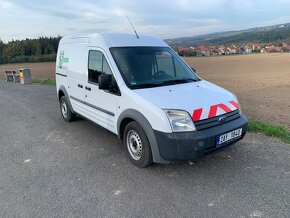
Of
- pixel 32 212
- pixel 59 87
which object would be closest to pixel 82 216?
pixel 32 212

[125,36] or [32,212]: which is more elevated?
[125,36]

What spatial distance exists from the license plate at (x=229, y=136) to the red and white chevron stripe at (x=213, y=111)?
1.03ft

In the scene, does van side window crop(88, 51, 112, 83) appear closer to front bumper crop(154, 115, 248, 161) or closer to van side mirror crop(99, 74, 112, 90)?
van side mirror crop(99, 74, 112, 90)

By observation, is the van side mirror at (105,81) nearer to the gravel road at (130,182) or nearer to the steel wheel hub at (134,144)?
the steel wheel hub at (134,144)

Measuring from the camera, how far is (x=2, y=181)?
3.99 meters

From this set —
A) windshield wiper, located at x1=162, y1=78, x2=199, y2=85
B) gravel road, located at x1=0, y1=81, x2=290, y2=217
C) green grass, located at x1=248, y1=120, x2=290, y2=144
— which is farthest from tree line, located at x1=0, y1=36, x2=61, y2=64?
windshield wiper, located at x1=162, y1=78, x2=199, y2=85

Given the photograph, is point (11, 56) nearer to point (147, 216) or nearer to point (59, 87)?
point (59, 87)

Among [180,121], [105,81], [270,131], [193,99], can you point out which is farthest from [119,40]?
[270,131]

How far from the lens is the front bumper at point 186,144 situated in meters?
3.57

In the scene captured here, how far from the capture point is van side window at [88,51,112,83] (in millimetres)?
4719

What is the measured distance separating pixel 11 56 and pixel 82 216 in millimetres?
87632

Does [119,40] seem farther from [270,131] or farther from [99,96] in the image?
[270,131]

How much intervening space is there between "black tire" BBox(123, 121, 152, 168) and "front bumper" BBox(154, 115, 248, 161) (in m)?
0.30

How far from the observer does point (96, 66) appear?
503 centimetres
